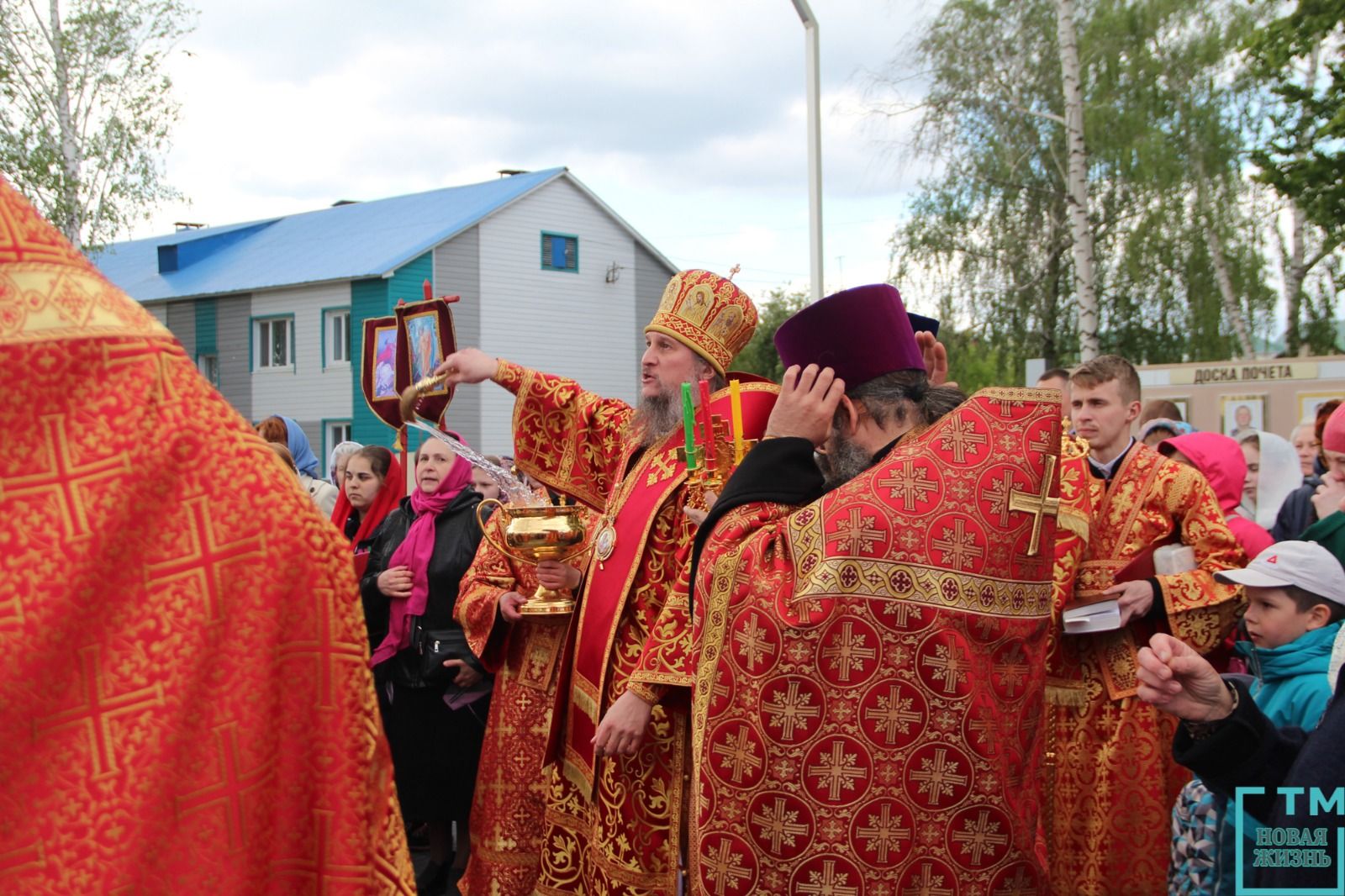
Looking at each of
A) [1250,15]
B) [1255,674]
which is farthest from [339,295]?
[1255,674]

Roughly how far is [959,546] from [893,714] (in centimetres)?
37

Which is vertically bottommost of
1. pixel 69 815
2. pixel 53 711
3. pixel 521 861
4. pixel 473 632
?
pixel 521 861

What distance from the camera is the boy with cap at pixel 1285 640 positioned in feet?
11.8

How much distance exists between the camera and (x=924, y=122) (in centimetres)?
2255

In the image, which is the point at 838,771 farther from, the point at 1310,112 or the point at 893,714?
the point at 1310,112

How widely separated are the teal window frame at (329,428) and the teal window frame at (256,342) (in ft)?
5.17

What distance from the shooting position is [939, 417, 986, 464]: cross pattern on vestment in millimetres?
2717

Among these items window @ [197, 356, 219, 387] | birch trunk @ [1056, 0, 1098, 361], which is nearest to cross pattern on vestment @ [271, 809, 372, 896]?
birch trunk @ [1056, 0, 1098, 361]

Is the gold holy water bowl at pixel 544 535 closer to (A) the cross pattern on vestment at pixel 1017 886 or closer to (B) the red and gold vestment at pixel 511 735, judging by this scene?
(B) the red and gold vestment at pixel 511 735

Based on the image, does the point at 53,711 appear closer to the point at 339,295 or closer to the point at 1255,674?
the point at 1255,674

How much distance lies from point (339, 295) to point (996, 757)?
2833 cm

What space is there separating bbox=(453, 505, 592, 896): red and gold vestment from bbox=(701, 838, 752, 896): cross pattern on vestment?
226cm

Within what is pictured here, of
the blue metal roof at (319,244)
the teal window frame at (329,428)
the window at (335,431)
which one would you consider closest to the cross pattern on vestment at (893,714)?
the blue metal roof at (319,244)

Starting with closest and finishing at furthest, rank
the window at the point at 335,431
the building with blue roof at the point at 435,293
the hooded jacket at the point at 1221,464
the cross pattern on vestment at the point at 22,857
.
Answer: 1. the cross pattern on vestment at the point at 22,857
2. the hooded jacket at the point at 1221,464
3. the building with blue roof at the point at 435,293
4. the window at the point at 335,431
